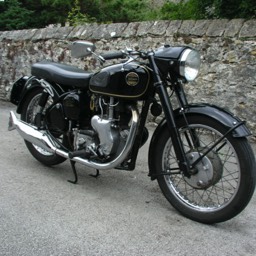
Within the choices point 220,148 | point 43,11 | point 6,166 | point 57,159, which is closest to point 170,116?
point 220,148

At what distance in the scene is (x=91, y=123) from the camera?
3750mm

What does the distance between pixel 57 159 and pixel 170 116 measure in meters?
1.55

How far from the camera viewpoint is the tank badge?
3338 mm

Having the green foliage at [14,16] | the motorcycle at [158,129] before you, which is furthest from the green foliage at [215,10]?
the green foliage at [14,16]

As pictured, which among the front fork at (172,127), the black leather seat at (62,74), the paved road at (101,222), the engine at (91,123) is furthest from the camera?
the black leather seat at (62,74)

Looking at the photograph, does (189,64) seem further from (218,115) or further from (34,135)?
(34,135)

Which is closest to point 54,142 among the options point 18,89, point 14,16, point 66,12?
point 18,89

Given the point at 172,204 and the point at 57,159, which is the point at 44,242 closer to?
the point at 172,204

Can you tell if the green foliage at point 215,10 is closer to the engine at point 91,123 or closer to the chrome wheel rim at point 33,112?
the engine at point 91,123

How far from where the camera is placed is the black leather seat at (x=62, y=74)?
3.82m

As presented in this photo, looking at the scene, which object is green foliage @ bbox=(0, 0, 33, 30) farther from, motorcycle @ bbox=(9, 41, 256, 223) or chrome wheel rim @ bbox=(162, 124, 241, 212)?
chrome wheel rim @ bbox=(162, 124, 241, 212)

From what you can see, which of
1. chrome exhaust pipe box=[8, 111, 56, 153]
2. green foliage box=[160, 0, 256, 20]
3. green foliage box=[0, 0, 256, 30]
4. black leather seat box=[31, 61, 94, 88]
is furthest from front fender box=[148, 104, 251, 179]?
green foliage box=[0, 0, 256, 30]

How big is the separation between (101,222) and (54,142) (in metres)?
1.18

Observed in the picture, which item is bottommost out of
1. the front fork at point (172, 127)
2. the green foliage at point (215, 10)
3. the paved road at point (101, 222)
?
the paved road at point (101, 222)
